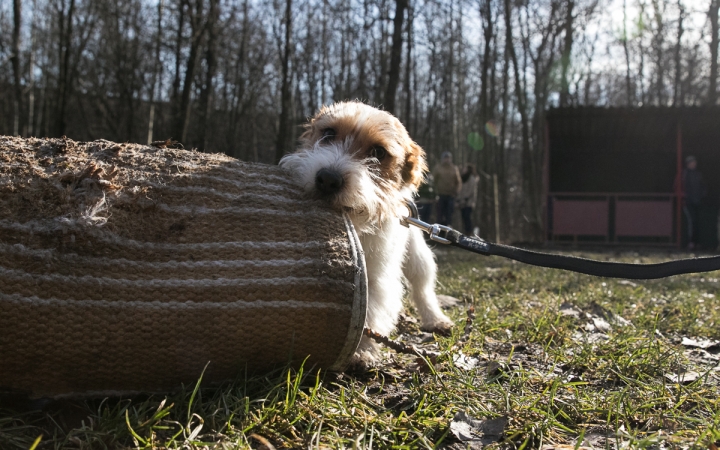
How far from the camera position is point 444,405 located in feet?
6.70

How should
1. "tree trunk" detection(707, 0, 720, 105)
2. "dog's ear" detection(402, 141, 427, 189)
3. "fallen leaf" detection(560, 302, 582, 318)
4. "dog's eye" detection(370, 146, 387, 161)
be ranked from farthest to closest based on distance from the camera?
"tree trunk" detection(707, 0, 720, 105)
"fallen leaf" detection(560, 302, 582, 318)
"dog's ear" detection(402, 141, 427, 189)
"dog's eye" detection(370, 146, 387, 161)

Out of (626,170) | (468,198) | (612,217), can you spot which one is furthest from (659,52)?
(468,198)

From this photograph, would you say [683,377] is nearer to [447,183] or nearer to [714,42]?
[447,183]

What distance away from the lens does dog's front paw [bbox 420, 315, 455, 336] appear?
11.3ft

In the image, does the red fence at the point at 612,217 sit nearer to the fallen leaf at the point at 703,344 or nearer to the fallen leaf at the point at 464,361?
the fallen leaf at the point at 703,344

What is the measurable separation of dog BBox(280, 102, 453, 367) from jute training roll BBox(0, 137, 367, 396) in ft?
0.73

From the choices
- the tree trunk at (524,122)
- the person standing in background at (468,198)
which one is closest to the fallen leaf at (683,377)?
the person standing in background at (468,198)

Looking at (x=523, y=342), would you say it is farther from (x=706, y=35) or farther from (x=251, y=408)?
(x=706, y=35)

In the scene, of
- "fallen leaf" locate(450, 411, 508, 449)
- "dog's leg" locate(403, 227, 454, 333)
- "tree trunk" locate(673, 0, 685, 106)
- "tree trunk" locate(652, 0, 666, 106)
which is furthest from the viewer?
"tree trunk" locate(652, 0, 666, 106)

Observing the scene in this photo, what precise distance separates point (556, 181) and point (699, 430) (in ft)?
52.2

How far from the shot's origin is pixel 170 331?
1.81 metres

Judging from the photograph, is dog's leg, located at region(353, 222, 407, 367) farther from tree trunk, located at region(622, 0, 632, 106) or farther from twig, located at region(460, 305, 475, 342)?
tree trunk, located at region(622, 0, 632, 106)

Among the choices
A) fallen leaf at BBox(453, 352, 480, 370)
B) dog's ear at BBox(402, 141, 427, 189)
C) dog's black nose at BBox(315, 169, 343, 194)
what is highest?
dog's ear at BBox(402, 141, 427, 189)

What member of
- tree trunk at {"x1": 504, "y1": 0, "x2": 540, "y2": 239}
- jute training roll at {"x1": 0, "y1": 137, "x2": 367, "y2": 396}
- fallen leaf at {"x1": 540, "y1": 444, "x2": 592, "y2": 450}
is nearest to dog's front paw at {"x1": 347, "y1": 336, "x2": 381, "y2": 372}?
jute training roll at {"x1": 0, "y1": 137, "x2": 367, "y2": 396}
